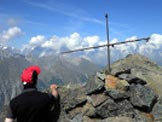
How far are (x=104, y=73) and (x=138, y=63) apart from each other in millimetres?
3760

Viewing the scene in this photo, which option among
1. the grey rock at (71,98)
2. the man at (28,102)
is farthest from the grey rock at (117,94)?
the man at (28,102)

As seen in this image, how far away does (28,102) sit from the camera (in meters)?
9.59

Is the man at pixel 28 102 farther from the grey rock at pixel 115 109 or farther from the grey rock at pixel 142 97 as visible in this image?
the grey rock at pixel 142 97

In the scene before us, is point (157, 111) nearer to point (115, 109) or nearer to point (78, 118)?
point (115, 109)

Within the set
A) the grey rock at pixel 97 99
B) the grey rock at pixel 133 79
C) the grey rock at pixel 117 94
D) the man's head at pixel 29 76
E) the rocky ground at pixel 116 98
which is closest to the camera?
the man's head at pixel 29 76

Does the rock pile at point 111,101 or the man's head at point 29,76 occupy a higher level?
the man's head at point 29,76

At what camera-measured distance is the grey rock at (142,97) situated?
56.5 ft

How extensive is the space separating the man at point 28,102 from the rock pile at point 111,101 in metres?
→ 7.14

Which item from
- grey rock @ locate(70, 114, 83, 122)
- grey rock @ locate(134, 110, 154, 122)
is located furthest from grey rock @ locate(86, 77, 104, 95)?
grey rock @ locate(134, 110, 154, 122)

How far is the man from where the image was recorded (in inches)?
375

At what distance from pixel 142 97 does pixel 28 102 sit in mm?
9349

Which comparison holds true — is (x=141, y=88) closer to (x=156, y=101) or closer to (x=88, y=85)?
(x=156, y=101)

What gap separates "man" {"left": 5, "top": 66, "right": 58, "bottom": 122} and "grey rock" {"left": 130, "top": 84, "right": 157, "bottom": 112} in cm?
859

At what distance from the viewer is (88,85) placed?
19.5 meters
